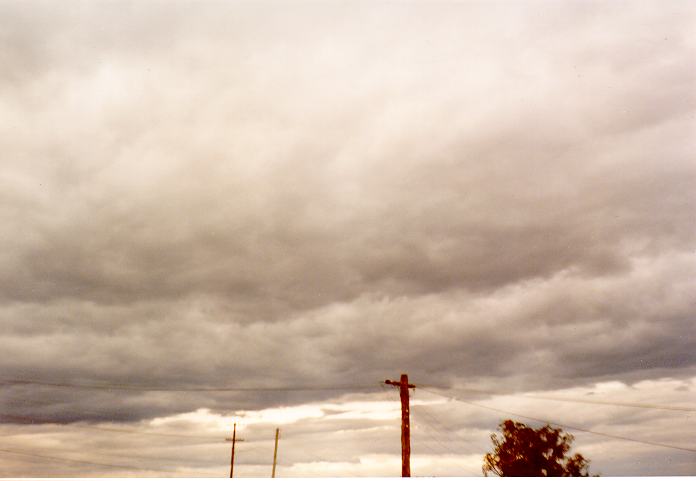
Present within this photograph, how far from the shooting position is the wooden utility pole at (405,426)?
28719 millimetres

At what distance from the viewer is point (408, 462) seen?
94.6 ft

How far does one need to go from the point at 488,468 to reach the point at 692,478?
58516 mm

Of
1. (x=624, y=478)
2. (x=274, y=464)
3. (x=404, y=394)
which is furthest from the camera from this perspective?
(x=274, y=464)

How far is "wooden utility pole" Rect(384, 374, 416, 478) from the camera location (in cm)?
2872

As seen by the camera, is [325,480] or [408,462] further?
[408,462]

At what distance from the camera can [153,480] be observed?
6.89 metres

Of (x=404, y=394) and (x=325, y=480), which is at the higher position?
(x=404, y=394)

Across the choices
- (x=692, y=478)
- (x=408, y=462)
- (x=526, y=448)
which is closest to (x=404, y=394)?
(x=408, y=462)

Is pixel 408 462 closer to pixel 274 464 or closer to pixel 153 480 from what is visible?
pixel 153 480

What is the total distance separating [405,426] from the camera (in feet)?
99.0

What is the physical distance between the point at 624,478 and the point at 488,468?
58.8m

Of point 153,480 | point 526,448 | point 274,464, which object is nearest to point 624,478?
point 153,480

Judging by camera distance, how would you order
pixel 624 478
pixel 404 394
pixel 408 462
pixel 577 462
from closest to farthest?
1. pixel 624 478
2. pixel 408 462
3. pixel 404 394
4. pixel 577 462

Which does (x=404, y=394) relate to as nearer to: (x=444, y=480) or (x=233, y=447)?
(x=444, y=480)
